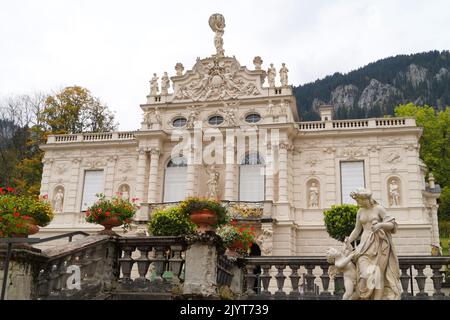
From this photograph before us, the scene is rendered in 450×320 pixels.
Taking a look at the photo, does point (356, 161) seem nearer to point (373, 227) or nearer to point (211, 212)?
point (211, 212)

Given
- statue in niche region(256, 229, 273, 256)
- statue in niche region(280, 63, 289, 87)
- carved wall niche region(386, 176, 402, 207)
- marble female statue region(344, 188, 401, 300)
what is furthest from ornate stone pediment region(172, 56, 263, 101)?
marble female statue region(344, 188, 401, 300)

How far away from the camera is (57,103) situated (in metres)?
41.2

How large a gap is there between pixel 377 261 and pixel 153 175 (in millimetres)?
23145

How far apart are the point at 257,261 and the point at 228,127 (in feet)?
62.9

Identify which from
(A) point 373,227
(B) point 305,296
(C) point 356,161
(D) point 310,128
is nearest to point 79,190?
(D) point 310,128

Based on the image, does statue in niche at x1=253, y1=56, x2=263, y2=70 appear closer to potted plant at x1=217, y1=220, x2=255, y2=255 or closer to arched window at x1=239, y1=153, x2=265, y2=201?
arched window at x1=239, y1=153, x2=265, y2=201

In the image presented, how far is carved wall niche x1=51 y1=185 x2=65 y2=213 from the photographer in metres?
31.5

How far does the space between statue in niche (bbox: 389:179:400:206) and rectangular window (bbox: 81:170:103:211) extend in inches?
679

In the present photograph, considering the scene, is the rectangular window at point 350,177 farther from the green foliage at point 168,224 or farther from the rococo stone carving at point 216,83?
the green foliage at point 168,224

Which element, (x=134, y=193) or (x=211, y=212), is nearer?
(x=211, y=212)

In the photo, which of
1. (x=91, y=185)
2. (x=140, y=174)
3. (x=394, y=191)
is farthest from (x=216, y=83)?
(x=394, y=191)

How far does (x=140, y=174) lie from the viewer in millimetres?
30109

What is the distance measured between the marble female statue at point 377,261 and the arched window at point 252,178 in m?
20.6
